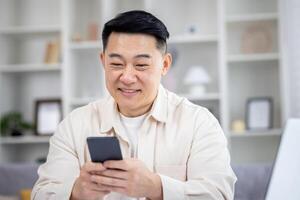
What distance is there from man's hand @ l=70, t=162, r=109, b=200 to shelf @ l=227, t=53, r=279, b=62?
2658 millimetres

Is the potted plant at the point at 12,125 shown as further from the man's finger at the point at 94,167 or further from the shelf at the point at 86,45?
the man's finger at the point at 94,167

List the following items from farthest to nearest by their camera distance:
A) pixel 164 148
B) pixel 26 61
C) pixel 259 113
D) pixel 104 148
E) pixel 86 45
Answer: pixel 26 61
pixel 86 45
pixel 259 113
pixel 164 148
pixel 104 148

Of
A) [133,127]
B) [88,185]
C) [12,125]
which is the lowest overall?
[12,125]

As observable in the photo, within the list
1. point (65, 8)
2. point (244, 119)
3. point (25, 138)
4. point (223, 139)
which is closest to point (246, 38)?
point (244, 119)

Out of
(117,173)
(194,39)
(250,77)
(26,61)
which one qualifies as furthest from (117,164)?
(26,61)

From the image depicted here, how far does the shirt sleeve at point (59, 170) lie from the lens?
1350 mm

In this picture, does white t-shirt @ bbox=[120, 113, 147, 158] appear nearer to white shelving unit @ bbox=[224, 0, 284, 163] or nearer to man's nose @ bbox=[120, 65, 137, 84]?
man's nose @ bbox=[120, 65, 137, 84]

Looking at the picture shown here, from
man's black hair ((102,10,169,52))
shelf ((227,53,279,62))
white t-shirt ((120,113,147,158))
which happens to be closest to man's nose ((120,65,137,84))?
man's black hair ((102,10,169,52))

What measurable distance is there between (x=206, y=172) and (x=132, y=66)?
36 cm

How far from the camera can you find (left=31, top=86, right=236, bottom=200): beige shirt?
134 cm

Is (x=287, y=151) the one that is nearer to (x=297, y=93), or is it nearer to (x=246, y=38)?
(x=297, y=93)

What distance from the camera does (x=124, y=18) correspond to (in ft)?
4.46

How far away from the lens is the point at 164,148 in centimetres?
148

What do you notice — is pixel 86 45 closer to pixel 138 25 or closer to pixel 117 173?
pixel 138 25
